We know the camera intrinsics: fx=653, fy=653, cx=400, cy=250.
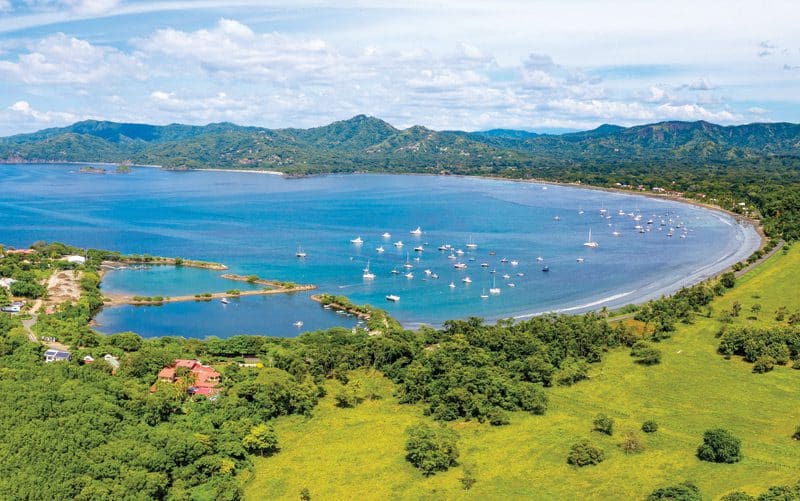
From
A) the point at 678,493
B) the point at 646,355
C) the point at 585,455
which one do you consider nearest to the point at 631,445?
the point at 585,455

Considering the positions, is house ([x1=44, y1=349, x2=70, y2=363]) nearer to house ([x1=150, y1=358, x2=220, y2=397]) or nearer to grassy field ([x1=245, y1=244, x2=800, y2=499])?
house ([x1=150, y1=358, x2=220, y2=397])

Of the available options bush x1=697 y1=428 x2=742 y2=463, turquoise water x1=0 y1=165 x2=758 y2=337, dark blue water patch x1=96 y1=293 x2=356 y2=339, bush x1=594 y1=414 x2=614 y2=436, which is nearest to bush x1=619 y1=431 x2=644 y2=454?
bush x1=594 y1=414 x2=614 y2=436

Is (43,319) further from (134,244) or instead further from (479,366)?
(134,244)

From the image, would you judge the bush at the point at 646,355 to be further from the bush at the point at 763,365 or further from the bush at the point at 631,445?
the bush at the point at 631,445

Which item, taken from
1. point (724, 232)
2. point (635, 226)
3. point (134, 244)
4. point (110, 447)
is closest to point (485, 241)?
point (635, 226)

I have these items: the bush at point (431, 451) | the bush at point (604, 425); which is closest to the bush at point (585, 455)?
the bush at point (604, 425)

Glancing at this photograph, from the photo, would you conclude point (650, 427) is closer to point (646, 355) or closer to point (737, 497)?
point (737, 497)
